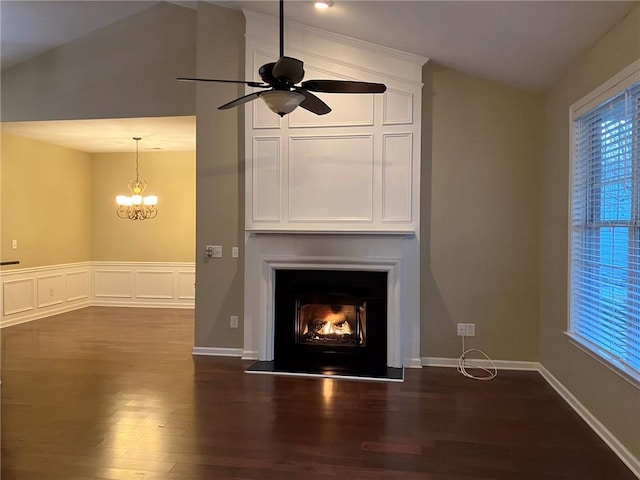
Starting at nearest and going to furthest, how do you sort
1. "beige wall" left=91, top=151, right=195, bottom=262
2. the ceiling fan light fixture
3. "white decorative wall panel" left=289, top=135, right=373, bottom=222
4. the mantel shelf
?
the ceiling fan light fixture, the mantel shelf, "white decorative wall panel" left=289, top=135, right=373, bottom=222, "beige wall" left=91, top=151, right=195, bottom=262

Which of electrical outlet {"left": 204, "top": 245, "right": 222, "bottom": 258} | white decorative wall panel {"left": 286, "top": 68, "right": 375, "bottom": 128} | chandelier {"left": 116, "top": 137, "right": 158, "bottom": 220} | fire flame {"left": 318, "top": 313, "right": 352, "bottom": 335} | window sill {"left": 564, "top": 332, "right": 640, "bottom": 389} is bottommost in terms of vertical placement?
fire flame {"left": 318, "top": 313, "right": 352, "bottom": 335}

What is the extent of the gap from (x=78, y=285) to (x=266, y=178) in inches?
188

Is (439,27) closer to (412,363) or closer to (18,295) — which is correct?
(412,363)

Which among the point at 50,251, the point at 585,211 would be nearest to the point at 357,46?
the point at 585,211

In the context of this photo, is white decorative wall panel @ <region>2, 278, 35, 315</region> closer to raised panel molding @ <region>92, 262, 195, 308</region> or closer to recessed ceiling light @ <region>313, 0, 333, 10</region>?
raised panel molding @ <region>92, 262, 195, 308</region>

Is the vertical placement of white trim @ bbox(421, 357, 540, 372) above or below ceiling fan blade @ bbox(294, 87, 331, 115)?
below

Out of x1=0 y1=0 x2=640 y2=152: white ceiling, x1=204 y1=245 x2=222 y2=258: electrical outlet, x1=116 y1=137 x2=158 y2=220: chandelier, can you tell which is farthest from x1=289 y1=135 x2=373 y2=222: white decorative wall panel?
x1=116 y1=137 x2=158 y2=220: chandelier

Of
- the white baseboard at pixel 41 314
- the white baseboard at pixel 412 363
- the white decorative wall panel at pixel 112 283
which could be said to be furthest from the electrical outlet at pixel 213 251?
the white decorative wall panel at pixel 112 283

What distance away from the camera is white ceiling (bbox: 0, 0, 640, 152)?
3.10 meters

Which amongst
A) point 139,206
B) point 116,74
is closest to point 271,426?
point 116,74

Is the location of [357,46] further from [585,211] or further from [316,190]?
[585,211]

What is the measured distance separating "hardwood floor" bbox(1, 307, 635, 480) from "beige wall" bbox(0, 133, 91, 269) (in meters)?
2.52

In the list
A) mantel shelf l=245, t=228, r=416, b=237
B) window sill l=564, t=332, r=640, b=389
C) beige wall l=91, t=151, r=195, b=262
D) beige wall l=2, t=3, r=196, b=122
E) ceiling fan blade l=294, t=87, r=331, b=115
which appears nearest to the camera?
window sill l=564, t=332, r=640, b=389

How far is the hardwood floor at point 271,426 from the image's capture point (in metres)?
2.63
